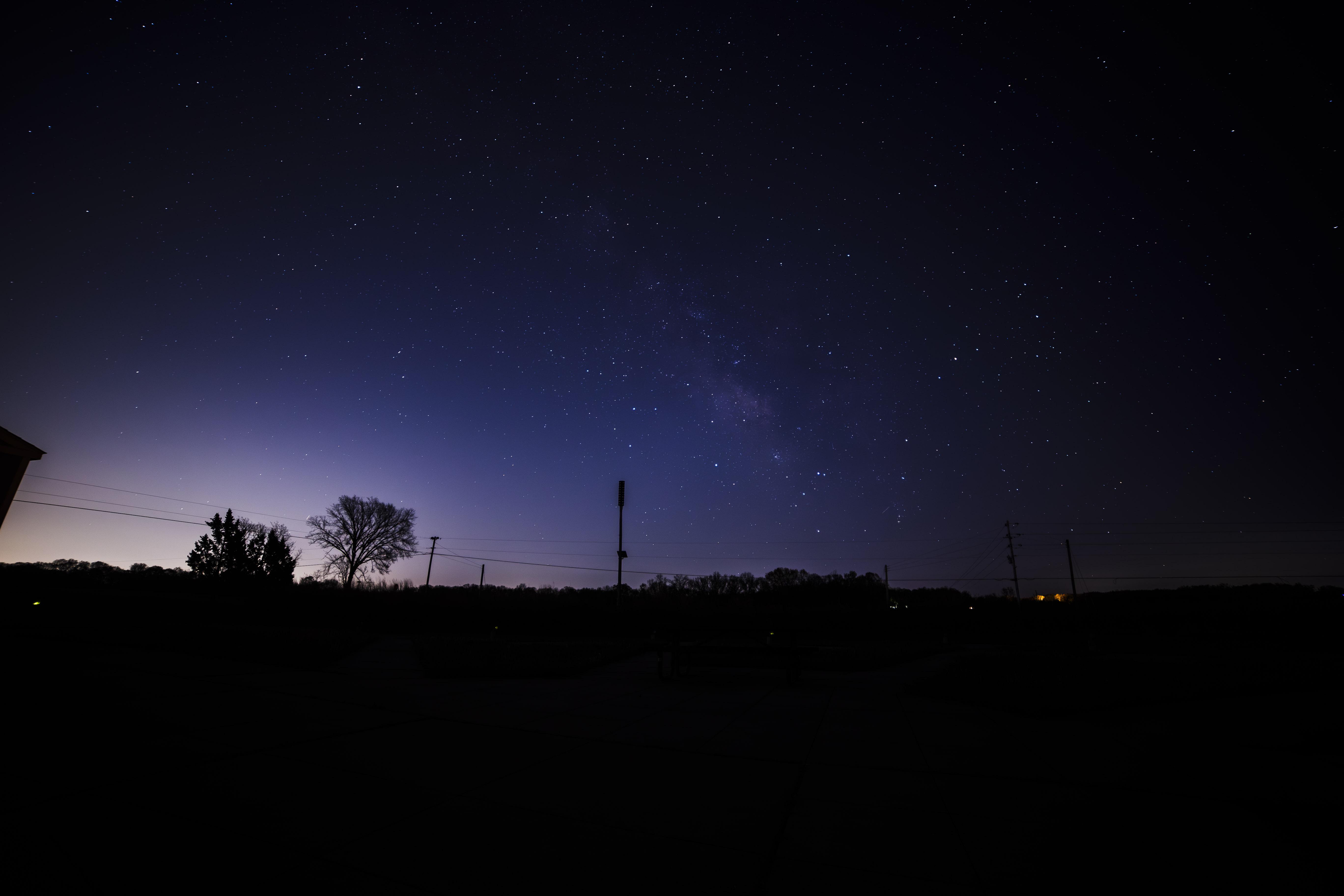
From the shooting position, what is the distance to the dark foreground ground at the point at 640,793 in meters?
2.48

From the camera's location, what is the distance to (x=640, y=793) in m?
3.62

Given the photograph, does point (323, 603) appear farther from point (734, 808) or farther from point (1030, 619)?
point (1030, 619)

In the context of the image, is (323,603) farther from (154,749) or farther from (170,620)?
(154,749)

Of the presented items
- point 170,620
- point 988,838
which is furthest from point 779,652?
point 170,620

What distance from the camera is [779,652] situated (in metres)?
9.56

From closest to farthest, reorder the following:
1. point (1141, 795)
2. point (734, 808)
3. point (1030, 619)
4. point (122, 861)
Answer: point (122, 861) < point (734, 808) < point (1141, 795) < point (1030, 619)

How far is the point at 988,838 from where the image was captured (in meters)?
2.98

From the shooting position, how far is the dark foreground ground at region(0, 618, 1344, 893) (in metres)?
2.48

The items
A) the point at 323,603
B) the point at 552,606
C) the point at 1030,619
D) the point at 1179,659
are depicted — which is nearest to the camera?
the point at 1179,659

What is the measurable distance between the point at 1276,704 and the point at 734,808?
394 inches

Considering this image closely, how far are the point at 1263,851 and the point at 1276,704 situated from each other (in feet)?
26.0

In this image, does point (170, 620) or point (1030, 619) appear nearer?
point (170, 620)

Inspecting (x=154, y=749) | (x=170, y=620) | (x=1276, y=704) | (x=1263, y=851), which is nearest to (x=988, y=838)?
(x=1263, y=851)

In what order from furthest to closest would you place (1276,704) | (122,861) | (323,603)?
(323,603), (1276,704), (122,861)
